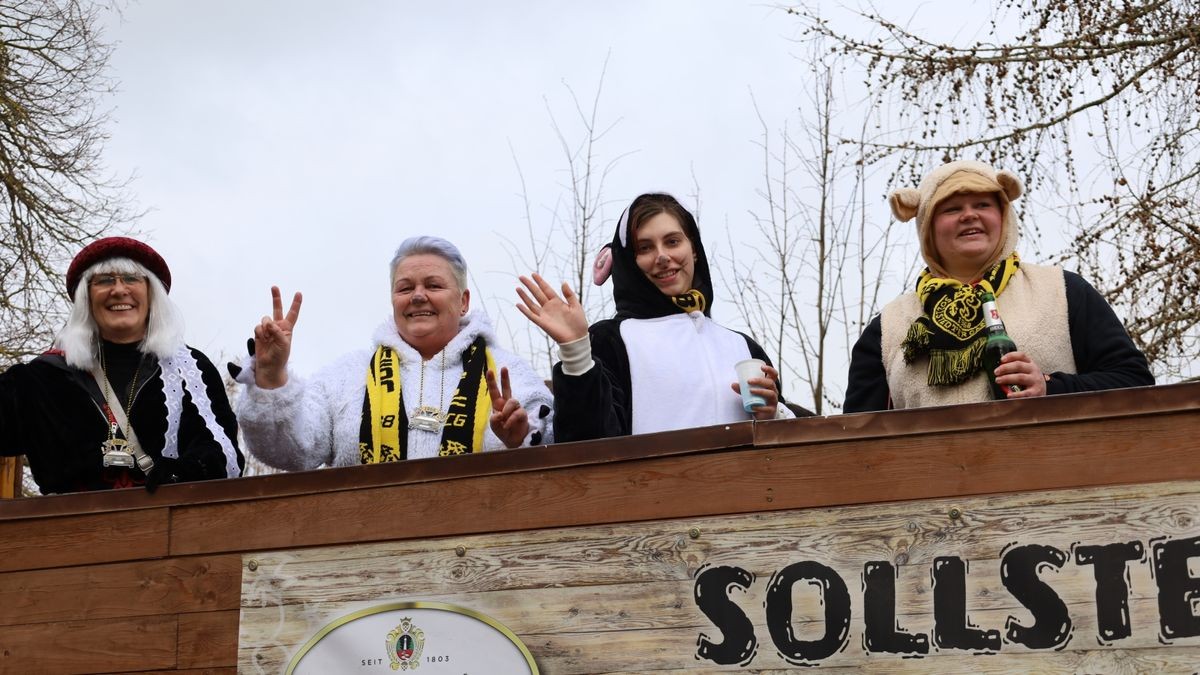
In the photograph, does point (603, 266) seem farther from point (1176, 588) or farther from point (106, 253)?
point (1176, 588)

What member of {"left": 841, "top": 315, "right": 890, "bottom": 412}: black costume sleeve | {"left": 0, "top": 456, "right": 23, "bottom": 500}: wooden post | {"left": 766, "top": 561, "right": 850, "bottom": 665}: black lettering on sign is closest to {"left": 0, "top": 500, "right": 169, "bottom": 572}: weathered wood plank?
{"left": 0, "top": 456, "right": 23, "bottom": 500}: wooden post

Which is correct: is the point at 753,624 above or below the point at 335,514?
below

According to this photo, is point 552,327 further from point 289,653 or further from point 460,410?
point 289,653

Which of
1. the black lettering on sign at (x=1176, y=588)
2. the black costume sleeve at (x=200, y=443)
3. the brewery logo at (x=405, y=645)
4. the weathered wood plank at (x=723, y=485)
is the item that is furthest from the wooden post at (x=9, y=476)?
the black lettering on sign at (x=1176, y=588)

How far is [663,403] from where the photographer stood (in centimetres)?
402

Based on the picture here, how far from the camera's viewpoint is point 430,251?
433cm

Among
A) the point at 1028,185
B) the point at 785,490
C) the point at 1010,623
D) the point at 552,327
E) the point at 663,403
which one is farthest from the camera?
the point at 1028,185

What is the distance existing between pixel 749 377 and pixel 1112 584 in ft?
3.35

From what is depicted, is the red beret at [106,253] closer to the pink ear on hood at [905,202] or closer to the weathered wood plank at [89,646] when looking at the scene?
the weathered wood plank at [89,646]

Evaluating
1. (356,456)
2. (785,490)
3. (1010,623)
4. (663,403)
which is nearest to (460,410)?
(356,456)

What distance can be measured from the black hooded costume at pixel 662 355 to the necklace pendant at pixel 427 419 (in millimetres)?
451

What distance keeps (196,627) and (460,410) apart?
35.1 inches

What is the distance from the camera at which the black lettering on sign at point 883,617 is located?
316cm

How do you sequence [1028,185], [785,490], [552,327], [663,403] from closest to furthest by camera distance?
[785,490], [552,327], [663,403], [1028,185]
